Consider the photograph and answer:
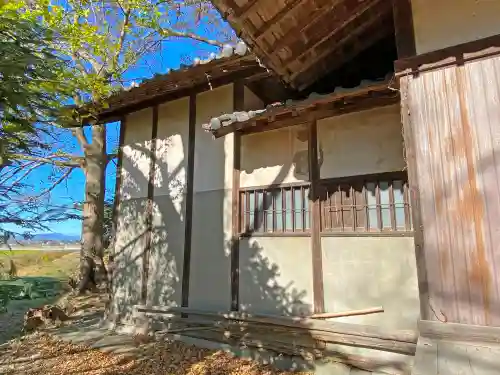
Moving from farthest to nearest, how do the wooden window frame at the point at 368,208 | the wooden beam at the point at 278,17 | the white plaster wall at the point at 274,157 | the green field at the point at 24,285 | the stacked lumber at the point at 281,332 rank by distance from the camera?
1. the white plaster wall at the point at 274,157
2. the wooden window frame at the point at 368,208
3. the stacked lumber at the point at 281,332
4. the wooden beam at the point at 278,17
5. the green field at the point at 24,285

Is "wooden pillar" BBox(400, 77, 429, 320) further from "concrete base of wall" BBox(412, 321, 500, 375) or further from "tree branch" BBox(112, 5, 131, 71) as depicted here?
"tree branch" BBox(112, 5, 131, 71)

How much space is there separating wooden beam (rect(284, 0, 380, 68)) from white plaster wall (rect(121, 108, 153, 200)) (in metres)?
3.76

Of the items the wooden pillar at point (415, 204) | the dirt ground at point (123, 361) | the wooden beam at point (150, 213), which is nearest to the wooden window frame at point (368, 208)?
the wooden pillar at point (415, 204)

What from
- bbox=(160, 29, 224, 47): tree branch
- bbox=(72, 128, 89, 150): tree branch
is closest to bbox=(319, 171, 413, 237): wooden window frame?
bbox=(160, 29, 224, 47): tree branch

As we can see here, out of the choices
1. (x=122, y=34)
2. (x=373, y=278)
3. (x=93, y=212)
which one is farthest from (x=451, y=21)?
(x=93, y=212)

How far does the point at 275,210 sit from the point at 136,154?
3.62m

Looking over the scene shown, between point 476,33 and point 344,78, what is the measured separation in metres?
2.50

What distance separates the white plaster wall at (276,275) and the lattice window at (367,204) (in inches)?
22.5

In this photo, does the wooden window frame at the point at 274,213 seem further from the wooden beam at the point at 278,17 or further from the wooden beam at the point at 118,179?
the wooden beam at the point at 118,179

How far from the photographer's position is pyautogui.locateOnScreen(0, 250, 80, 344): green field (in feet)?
11.5

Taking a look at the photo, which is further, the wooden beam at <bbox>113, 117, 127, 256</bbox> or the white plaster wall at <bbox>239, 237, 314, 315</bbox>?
the wooden beam at <bbox>113, 117, 127, 256</bbox>

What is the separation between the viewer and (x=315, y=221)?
467cm

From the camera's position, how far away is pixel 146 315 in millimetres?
6062

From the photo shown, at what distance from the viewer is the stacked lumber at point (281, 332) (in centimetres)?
396
